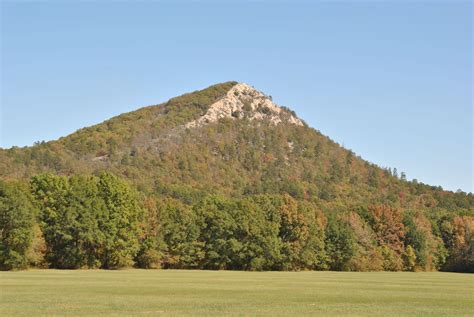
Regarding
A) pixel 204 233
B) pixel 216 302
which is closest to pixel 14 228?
pixel 204 233

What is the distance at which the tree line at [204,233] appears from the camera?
3989 inches

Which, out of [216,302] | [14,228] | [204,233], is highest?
[14,228]

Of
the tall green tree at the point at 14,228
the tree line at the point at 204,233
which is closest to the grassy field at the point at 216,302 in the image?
the tall green tree at the point at 14,228

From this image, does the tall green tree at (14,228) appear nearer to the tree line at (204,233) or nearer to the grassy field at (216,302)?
the tree line at (204,233)

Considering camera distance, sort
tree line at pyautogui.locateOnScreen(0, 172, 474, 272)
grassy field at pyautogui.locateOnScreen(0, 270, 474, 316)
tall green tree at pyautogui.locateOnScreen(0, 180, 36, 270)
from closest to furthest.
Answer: grassy field at pyautogui.locateOnScreen(0, 270, 474, 316) → tall green tree at pyautogui.locateOnScreen(0, 180, 36, 270) → tree line at pyautogui.locateOnScreen(0, 172, 474, 272)

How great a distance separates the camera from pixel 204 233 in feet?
387

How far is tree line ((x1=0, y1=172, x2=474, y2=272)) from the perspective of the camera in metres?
101

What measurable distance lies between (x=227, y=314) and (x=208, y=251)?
79401 millimetres

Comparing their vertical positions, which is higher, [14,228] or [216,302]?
[14,228]

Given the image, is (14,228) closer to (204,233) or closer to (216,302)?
(204,233)

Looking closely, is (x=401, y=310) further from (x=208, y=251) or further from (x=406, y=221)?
(x=406, y=221)

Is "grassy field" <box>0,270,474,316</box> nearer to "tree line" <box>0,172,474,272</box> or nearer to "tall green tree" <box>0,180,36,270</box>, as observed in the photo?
"tall green tree" <box>0,180,36,270</box>

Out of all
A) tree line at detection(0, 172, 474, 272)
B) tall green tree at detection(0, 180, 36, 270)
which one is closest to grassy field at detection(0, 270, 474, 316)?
tall green tree at detection(0, 180, 36, 270)

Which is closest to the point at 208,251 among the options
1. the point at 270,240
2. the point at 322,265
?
the point at 270,240
